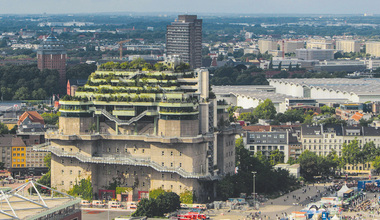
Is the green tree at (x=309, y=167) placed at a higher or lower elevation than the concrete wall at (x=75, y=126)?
lower

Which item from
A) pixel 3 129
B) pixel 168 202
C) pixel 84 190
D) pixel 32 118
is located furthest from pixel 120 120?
pixel 32 118

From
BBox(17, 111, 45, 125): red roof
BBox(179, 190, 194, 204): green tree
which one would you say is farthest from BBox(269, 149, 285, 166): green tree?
BBox(17, 111, 45, 125): red roof

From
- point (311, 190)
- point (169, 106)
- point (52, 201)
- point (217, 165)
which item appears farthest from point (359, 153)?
point (52, 201)

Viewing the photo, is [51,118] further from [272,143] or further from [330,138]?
[330,138]

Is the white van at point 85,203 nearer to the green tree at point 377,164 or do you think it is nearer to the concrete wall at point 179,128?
the concrete wall at point 179,128

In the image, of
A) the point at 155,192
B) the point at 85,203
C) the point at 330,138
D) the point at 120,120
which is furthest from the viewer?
the point at 330,138

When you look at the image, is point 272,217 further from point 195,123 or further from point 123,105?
point 123,105

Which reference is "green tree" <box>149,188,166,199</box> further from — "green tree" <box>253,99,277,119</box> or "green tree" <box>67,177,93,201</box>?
"green tree" <box>253,99,277,119</box>

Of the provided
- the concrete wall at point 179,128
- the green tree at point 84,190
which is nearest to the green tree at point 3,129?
the green tree at point 84,190
